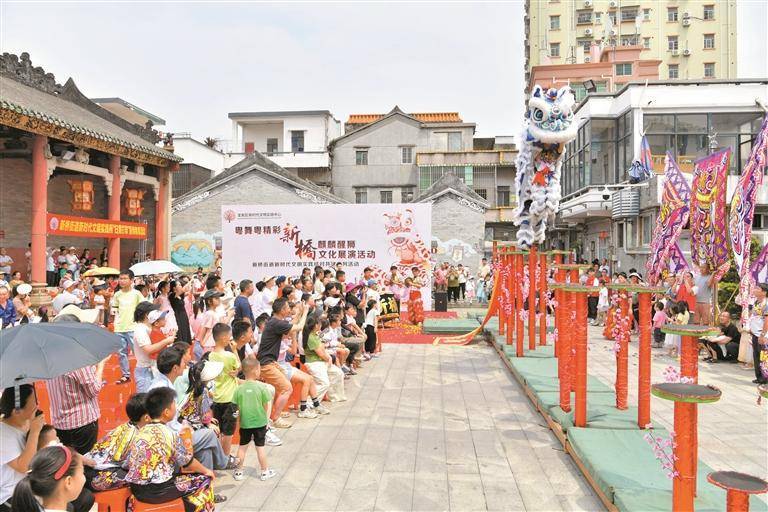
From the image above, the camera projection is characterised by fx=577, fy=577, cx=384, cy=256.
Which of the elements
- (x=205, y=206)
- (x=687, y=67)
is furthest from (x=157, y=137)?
(x=687, y=67)

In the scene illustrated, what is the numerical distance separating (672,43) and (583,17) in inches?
240

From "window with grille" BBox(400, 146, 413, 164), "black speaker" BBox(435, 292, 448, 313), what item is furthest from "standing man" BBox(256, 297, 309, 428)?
"window with grille" BBox(400, 146, 413, 164)

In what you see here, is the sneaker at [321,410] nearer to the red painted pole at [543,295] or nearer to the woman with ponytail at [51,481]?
the woman with ponytail at [51,481]

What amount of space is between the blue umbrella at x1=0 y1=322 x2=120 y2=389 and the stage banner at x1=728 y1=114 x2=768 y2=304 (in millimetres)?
8733

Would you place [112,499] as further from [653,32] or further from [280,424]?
[653,32]

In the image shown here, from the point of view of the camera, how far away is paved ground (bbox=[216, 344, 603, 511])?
4500mm

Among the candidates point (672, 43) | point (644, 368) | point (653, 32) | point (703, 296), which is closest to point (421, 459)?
point (644, 368)

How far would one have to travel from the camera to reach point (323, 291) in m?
11.4

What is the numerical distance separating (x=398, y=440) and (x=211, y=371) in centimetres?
212

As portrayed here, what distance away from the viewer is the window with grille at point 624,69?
35.2 m

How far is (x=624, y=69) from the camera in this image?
1396 inches

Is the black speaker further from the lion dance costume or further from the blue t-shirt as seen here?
the blue t-shirt

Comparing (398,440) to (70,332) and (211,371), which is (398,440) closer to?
(211,371)

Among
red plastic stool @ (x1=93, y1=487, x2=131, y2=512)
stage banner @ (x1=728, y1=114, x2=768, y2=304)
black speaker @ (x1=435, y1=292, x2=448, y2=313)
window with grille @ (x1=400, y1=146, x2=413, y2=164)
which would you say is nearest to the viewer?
red plastic stool @ (x1=93, y1=487, x2=131, y2=512)
